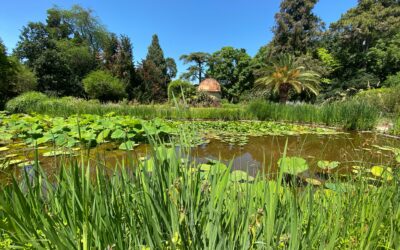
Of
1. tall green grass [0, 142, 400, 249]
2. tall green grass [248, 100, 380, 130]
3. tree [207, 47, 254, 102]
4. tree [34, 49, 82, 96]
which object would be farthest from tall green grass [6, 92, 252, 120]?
tree [207, 47, 254, 102]

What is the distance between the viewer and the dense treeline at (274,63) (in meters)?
21.4

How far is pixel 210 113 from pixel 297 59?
16.5 meters

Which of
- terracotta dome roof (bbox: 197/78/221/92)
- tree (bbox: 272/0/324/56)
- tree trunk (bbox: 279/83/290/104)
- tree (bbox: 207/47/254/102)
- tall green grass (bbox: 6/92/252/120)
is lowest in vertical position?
tall green grass (bbox: 6/92/252/120)

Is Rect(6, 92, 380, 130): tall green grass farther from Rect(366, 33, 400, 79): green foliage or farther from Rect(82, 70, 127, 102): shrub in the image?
Rect(366, 33, 400, 79): green foliage

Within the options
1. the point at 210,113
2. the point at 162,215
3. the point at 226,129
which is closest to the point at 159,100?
the point at 210,113

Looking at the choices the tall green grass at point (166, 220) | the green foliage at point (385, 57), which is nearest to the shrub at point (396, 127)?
the tall green grass at point (166, 220)

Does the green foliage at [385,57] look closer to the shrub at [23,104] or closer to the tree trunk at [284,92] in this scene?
the tree trunk at [284,92]

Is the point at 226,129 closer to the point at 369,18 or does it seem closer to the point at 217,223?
the point at 217,223

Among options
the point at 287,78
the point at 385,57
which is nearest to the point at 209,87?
the point at 287,78

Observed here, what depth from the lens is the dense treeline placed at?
21.4 m

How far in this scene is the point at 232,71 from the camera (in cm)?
3206

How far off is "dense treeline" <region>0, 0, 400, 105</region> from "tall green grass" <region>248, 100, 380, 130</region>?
25.0 ft

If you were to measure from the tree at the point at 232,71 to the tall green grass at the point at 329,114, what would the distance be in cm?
1919

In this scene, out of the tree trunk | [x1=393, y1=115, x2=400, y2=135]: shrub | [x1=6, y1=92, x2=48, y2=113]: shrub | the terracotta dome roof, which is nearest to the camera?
[x1=393, y1=115, x2=400, y2=135]: shrub
